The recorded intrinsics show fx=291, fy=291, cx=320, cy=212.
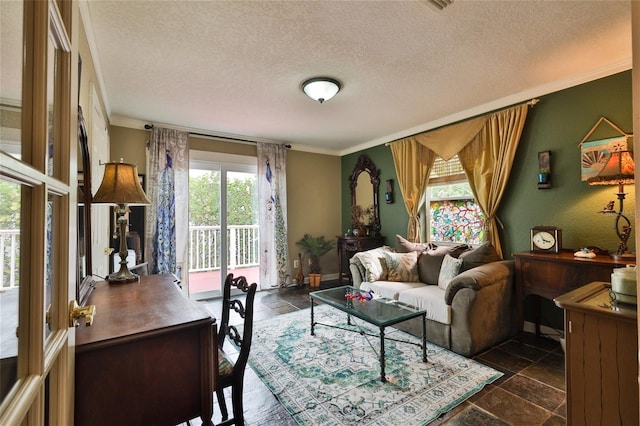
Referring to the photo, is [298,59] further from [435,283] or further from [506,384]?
[506,384]

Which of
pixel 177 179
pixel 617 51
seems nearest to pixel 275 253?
pixel 177 179

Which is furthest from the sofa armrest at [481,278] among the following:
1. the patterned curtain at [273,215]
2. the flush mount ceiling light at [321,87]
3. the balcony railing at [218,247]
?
the balcony railing at [218,247]

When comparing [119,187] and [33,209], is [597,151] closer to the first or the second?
[33,209]

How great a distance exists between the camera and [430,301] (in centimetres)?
274

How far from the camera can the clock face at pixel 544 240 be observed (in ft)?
8.89

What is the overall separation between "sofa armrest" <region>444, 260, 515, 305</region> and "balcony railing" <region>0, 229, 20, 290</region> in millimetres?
2701

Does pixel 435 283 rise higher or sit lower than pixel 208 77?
lower

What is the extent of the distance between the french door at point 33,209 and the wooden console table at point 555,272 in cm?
310

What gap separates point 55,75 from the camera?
0.65 meters


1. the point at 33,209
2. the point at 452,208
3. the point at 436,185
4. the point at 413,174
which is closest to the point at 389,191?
the point at 413,174

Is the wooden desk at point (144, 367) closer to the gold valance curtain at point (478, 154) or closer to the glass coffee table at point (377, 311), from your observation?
the glass coffee table at point (377, 311)

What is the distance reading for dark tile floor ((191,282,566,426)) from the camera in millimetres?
1739

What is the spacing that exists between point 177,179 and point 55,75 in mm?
3732

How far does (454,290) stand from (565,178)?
161 cm
